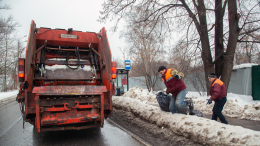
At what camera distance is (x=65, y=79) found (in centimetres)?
530

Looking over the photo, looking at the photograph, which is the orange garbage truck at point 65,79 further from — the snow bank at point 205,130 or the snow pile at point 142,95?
the snow pile at point 142,95

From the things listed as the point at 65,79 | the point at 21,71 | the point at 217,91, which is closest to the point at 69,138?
the point at 65,79

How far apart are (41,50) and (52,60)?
1.47 feet

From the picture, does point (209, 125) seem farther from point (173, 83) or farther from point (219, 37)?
point (219, 37)

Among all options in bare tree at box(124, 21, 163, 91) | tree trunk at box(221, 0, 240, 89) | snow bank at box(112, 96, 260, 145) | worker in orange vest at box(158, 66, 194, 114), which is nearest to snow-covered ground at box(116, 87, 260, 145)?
snow bank at box(112, 96, 260, 145)

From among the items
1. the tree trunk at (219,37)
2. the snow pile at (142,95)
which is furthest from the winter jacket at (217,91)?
the snow pile at (142,95)

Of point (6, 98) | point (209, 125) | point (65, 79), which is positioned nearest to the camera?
point (209, 125)

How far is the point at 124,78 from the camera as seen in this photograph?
598 inches

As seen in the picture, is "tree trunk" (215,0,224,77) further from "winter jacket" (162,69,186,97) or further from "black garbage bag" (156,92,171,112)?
"winter jacket" (162,69,186,97)

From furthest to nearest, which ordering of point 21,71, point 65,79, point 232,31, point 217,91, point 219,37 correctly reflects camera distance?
point 219,37, point 232,31, point 65,79, point 217,91, point 21,71

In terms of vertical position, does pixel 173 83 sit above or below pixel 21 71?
below

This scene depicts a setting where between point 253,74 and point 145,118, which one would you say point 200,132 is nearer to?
point 145,118

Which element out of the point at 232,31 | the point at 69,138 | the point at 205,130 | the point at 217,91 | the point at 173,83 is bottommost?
the point at 69,138

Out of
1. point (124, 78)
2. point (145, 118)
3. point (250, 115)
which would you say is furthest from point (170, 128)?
point (124, 78)
